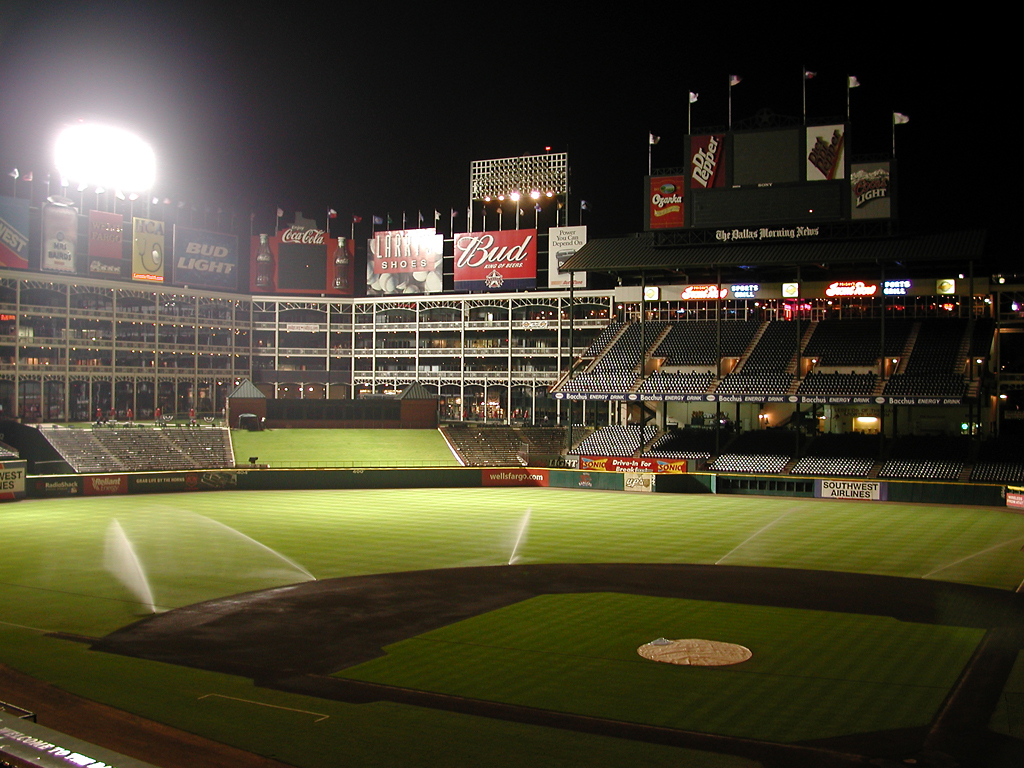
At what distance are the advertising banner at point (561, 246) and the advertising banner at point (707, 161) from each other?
25128mm

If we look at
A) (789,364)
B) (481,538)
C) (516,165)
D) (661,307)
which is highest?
(516,165)

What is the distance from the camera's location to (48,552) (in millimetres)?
28188

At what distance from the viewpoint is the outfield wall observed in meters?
43.9

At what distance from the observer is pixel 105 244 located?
76.1 m

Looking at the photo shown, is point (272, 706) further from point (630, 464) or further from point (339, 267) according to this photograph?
point (339, 267)

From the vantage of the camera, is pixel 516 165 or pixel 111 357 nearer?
pixel 111 357

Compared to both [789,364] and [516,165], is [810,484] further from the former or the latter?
[516,165]

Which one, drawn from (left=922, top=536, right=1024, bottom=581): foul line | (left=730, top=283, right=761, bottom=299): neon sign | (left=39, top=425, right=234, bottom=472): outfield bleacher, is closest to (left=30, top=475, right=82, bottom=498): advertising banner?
(left=39, top=425, right=234, bottom=472): outfield bleacher

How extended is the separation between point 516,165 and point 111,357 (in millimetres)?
41658

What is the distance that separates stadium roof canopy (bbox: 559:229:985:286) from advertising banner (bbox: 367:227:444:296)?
26237 millimetres

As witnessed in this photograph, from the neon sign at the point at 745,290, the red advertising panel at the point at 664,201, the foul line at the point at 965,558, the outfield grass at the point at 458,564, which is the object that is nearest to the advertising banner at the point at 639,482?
the outfield grass at the point at 458,564

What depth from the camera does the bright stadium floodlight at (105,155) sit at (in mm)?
60250

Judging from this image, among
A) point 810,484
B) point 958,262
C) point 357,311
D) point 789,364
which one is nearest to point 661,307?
point 789,364

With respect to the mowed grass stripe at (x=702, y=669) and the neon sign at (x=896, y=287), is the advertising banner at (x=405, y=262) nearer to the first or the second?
the neon sign at (x=896, y=287)
